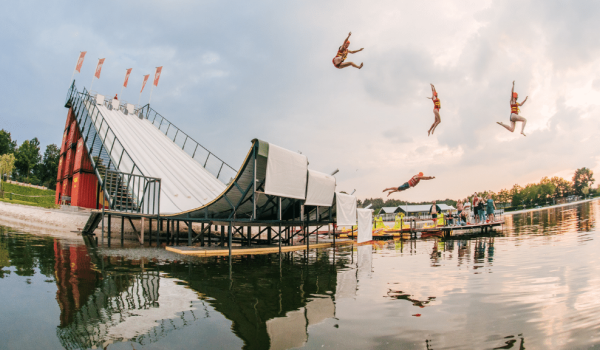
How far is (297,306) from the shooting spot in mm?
5836

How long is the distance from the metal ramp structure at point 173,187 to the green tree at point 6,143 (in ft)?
153

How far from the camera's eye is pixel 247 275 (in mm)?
8969

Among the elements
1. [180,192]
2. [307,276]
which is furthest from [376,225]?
[307,276]

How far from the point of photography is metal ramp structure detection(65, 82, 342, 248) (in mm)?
11883

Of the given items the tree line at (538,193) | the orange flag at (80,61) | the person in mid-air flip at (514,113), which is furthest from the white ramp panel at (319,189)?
the tree line at (538,193)

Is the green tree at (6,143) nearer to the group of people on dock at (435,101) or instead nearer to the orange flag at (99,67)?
the orange flag at (99,67)

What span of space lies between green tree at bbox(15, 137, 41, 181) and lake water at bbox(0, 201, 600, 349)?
234 ft

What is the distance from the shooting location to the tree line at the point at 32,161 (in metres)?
64.2

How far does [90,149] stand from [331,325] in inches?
977

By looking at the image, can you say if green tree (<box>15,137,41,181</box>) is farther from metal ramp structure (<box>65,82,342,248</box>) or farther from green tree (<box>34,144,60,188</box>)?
metal ramp structure (<box>65,82,342,248</box>)

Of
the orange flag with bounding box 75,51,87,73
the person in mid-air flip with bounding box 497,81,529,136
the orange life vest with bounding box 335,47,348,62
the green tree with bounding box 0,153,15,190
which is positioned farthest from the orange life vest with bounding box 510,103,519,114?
the green tree with bounding box 0,153,15,190

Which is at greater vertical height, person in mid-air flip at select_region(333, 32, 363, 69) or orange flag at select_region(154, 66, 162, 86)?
orange flag at select_region(154, 66, 162, 86)

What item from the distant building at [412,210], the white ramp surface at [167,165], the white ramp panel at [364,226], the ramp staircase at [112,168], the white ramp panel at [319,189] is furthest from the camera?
the distant building at [412,210]

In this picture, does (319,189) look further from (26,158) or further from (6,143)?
(6,143)
